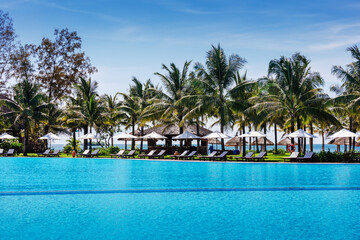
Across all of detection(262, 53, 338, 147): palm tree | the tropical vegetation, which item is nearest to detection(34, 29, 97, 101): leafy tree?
the tropical vegetation

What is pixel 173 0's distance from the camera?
54.6ft

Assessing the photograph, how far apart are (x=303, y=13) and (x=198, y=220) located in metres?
13.2

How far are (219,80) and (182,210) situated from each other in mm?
19860

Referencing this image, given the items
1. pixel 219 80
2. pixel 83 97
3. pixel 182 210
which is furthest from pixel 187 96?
pixel 182 210

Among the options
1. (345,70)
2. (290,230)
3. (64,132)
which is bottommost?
(290,230)

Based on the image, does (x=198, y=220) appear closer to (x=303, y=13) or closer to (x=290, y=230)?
(x=290, y=230)

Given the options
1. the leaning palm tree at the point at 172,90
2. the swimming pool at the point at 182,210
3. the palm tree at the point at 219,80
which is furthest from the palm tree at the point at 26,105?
the swimming pool at the point at 182,210

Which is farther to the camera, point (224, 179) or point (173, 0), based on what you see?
point (173, 0)

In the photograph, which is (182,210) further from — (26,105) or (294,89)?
(26,105)

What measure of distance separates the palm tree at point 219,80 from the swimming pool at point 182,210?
47.0ft

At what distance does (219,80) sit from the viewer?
1091 inches

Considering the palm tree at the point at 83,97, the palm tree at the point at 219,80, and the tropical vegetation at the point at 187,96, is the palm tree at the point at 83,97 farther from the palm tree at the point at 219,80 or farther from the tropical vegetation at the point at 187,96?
the palm tree at the point at 219,80

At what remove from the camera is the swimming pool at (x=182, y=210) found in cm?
664

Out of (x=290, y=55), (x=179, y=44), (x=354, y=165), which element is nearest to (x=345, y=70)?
(x=290, y=55)
